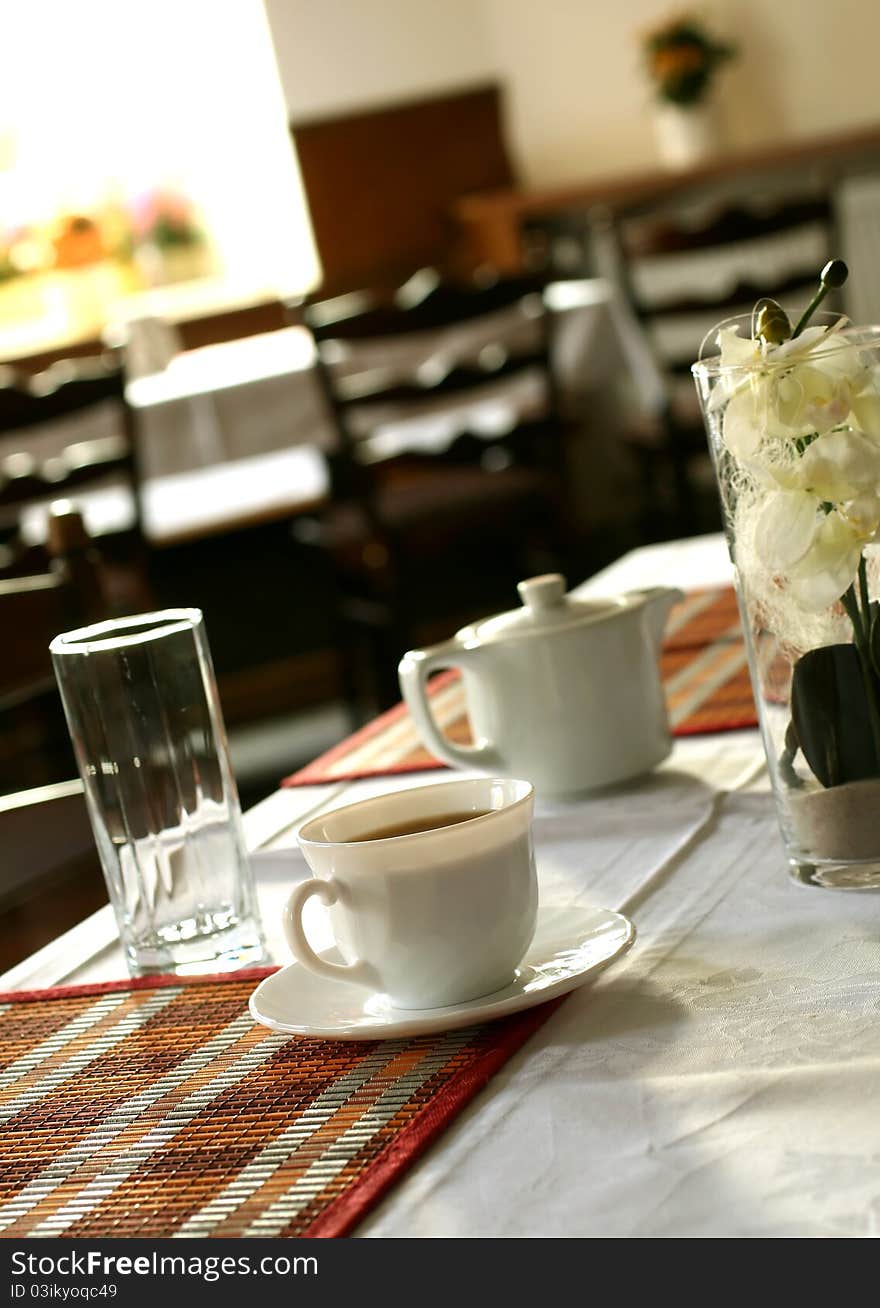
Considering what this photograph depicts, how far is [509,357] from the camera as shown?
2721 mm

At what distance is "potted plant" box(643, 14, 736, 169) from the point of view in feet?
14.9

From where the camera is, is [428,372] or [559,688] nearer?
[559,688]

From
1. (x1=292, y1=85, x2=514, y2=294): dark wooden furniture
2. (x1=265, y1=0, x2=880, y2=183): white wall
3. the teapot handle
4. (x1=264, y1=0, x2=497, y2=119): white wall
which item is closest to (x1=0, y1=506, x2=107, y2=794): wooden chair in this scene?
the teapot handle

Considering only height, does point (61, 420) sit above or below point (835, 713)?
above

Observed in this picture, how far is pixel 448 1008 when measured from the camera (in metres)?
0.60

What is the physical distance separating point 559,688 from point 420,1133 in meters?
0.37

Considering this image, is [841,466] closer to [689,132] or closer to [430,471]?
[430,471]

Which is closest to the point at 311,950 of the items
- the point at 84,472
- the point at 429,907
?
the point at 429,907

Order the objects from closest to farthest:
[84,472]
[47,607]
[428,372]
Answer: [47,607] < [84,472] < [428,372]

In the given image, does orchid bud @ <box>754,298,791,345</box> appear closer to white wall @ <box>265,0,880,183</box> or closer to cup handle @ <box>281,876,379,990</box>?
cup handle @ <box>281,876,379,990</box>

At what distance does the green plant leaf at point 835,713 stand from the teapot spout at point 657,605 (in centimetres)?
19

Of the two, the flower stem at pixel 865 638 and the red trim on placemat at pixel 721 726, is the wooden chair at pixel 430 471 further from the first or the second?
the flower stem at pixel 865 638

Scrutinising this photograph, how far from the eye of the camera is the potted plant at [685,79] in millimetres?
4527

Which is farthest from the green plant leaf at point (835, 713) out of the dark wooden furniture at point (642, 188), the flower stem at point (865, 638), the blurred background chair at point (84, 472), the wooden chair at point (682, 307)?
the dark wooden furniture at point (642, 188)
